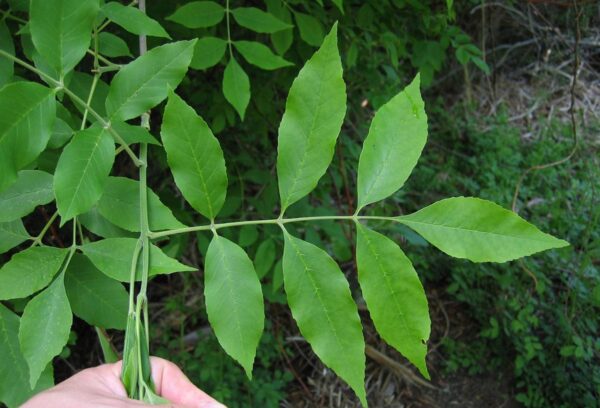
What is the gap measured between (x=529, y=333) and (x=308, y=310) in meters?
2.10

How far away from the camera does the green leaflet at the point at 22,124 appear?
65 cm

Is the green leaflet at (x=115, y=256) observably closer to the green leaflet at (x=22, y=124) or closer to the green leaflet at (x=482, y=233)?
the green leaflet at (x=22, y=124)

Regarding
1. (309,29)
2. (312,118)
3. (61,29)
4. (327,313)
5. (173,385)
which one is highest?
(61,29)

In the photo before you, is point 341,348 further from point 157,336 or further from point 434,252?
point 434,252

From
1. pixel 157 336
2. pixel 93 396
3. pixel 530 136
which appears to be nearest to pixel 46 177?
pixel 93 396

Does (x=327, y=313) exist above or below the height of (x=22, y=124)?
below

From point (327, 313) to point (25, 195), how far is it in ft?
1.50

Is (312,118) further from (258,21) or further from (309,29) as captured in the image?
(309,29)

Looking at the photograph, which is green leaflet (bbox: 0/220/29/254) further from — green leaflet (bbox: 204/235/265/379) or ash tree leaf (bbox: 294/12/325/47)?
ash tree leaf (bbox: 294/12/325/47)

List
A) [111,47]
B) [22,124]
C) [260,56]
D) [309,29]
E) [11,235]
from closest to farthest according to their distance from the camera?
[22,124] < [11,235] < [111,47] < [260,56] < [309,29]

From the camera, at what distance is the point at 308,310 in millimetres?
713

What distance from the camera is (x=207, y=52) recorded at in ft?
3.98

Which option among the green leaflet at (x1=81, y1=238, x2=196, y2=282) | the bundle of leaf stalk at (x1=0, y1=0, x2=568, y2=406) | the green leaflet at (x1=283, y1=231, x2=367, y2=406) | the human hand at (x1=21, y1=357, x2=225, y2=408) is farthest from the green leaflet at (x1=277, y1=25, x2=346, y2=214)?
the human hand at (x1=21, y1=357, x2=225, y2=408)

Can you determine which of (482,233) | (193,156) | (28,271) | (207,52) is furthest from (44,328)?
Result: (207,52)
